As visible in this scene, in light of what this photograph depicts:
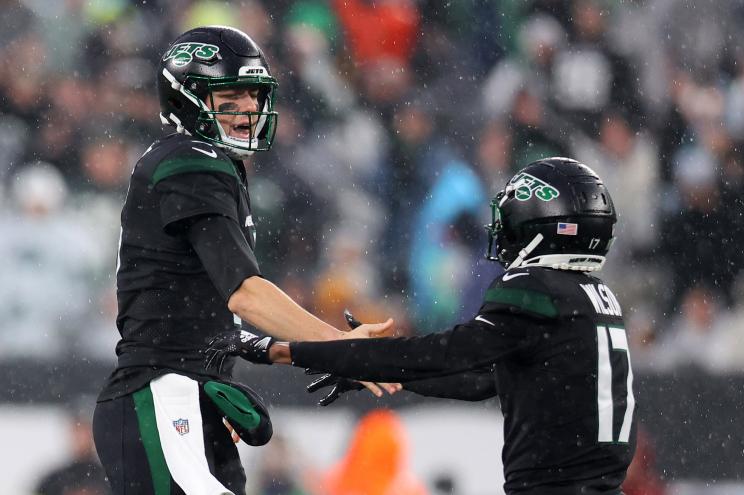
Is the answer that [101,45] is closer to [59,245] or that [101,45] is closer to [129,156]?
[129,156]

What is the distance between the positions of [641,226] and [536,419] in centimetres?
476

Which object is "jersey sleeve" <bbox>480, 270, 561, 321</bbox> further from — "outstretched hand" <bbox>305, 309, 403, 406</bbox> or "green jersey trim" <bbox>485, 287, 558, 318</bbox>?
"outstretched hand" <bbox>305, 309, 403, 406</bbox>

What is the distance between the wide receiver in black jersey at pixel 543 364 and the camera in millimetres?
3572

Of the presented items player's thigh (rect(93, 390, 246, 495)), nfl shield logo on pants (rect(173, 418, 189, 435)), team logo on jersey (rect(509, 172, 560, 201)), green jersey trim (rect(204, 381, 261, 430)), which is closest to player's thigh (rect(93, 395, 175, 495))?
player's thigh (rect(93, 390, 246, 495))

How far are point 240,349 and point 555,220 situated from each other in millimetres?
1022

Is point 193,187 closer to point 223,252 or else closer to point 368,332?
point 223,252

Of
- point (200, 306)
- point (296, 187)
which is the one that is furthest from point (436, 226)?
point (200, 306)

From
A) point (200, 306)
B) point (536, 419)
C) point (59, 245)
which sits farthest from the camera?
point (59, 245)

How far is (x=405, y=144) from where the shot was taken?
8406 mm

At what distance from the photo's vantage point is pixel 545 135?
848 cm

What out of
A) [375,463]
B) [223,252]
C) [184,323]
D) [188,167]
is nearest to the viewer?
[223,252]

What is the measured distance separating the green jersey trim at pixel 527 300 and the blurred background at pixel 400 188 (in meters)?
3.51

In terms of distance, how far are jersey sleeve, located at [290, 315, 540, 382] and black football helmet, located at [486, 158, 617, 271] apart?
327mm

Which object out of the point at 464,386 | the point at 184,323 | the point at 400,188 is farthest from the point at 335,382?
the point at 400,188
